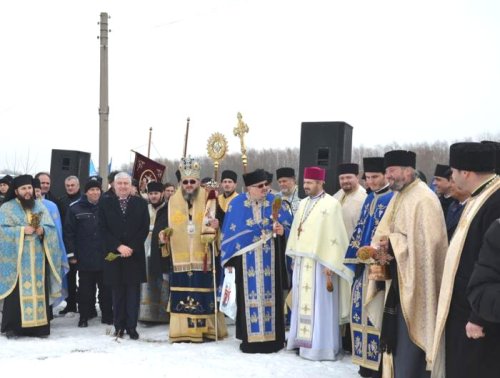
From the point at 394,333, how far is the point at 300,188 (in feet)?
14.3

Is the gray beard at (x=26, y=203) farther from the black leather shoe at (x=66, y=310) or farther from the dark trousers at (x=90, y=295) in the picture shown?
the black leather shoe at (x=66, y=310)

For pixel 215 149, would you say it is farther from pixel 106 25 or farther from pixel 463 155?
pixel 106 25

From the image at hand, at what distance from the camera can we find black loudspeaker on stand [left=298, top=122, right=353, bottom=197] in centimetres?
895

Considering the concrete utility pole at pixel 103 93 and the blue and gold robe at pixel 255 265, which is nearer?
the blue and gold robe at pixel 255 265

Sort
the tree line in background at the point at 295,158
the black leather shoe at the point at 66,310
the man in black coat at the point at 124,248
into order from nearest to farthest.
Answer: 1. the man in black coat at the point at 124,248
2. the black leather shoe at the point at 66,310
3. the tree line in background at the point at 295,158

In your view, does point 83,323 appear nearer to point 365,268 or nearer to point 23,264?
point 23,264

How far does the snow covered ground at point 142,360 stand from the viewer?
6.11 m

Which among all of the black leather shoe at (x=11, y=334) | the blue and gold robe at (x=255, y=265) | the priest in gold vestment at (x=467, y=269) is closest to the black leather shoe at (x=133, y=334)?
the blue and gold robe at (x=255, y=265)

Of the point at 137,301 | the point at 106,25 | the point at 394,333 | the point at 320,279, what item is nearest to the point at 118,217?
the point at 137,301

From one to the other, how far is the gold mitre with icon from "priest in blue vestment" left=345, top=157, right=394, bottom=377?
2.32 m

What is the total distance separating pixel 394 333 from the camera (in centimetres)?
486

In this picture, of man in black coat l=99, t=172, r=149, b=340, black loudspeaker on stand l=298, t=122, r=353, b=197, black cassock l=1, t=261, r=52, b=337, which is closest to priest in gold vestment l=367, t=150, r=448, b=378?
man in black coat l=99, t=172, r=149, b=340

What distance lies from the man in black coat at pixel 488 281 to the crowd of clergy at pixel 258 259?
52.8 inches

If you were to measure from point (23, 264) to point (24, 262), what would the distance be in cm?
3
